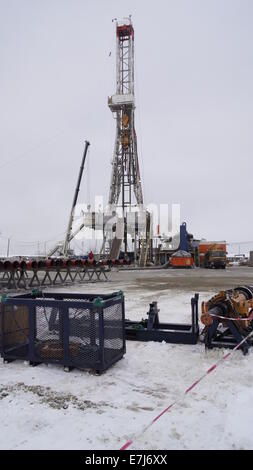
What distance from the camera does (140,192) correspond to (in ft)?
158

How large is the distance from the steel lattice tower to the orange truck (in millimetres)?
9703

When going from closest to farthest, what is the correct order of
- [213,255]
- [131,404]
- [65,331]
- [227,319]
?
[131,404], [65,331], [227,319], [213,255]

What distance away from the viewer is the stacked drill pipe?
19.9 ft

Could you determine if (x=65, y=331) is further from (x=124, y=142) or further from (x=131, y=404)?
(x=124, y=142)

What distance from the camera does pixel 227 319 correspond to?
19.8 ft

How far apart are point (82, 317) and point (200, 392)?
6.12 feet

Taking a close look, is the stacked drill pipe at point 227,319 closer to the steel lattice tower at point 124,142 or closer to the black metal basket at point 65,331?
the black metal basket at point 65,331

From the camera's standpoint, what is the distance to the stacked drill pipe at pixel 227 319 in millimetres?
6059

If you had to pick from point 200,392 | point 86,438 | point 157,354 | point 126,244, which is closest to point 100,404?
point 86,438

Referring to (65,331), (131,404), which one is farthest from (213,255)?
(131,404)

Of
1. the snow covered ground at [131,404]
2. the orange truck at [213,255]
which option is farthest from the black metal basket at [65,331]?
the orange truck at [213,255]

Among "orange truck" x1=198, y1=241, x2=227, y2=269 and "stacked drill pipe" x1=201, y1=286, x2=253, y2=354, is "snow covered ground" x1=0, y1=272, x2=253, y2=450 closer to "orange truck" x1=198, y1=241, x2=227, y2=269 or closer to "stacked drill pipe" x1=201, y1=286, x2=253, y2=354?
"stacked drill pipe" x1=201, y1=286, x2=253, y2=354

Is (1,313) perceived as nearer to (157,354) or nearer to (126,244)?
(157,354)

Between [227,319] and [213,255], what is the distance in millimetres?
36609
